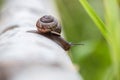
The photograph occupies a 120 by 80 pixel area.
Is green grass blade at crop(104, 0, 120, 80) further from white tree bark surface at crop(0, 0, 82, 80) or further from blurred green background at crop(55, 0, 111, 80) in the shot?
blurred green background at crop(55, 0, 111, 80)

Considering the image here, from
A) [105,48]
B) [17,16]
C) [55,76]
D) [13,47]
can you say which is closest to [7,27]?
[17,16]

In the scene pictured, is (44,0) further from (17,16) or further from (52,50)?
(52,50)

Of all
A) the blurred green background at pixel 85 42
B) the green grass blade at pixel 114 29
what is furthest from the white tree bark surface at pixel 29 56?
the blurred green background at pixel 85 42

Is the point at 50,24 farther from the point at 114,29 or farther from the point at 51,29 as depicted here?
the point at 114,29

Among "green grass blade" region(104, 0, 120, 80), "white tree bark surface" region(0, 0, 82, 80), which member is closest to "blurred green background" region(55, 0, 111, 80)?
"green grass blade" region(104, 0, 120, 80)

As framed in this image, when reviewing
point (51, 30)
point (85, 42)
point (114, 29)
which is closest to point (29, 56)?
point (51, 30)

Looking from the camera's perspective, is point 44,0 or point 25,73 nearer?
point 25,73
